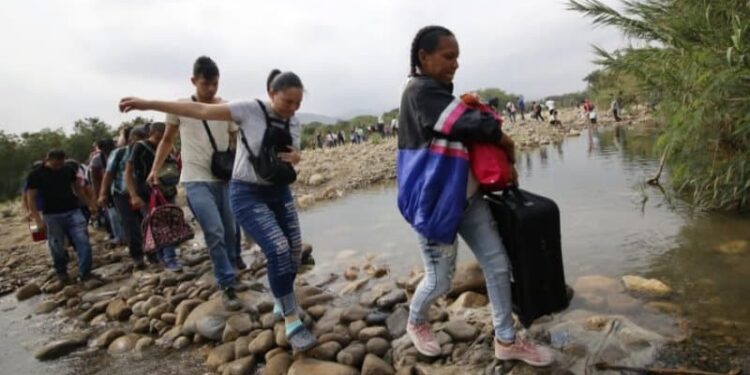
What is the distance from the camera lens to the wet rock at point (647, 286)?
11.6 feet

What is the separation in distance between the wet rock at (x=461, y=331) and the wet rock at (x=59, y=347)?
114 inches

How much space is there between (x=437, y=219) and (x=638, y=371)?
1.23 m

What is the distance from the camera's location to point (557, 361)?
2574 millimetres

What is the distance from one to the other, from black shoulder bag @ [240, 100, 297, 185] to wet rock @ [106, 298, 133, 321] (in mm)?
2367

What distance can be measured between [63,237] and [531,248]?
5476mm

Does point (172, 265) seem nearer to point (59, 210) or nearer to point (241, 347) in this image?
point (59, 210)

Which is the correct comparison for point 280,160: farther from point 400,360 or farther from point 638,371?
point 638,371

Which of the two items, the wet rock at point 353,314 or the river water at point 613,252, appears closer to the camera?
the river water at point 613,252

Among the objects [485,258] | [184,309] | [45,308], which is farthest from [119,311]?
[485,258]

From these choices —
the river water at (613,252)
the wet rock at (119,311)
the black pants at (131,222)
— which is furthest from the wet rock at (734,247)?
the black pants at (131,222)

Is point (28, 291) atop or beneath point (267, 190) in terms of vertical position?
beneath

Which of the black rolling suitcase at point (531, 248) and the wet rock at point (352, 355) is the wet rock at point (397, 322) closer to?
the wet rock at point (352, 355)

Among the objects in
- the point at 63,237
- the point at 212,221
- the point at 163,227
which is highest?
the point at 212,221

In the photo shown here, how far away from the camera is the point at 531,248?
2.42m
